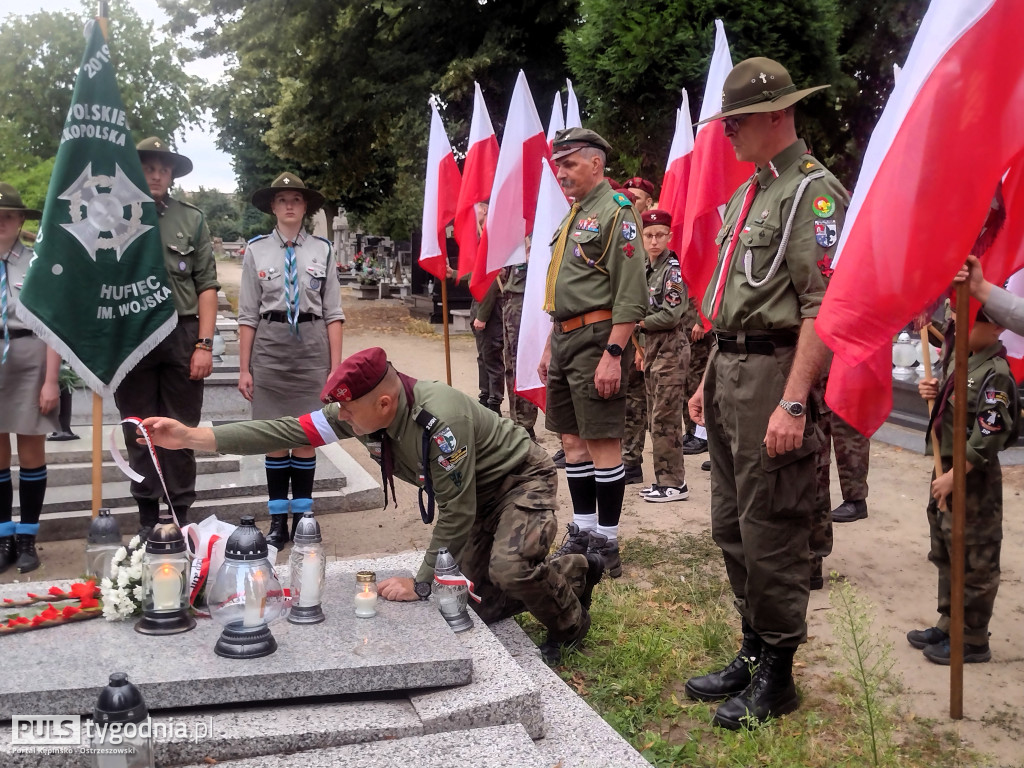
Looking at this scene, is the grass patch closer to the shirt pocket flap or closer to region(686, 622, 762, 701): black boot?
region(686, 622, 762, 701): black boot

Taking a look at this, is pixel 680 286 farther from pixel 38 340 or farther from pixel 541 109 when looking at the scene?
pixel 541 109

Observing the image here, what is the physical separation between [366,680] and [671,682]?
140 centimetres

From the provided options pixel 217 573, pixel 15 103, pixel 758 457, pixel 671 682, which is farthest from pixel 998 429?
pixel 15 103

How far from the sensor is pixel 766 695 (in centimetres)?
337

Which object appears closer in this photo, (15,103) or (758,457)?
(758,457)

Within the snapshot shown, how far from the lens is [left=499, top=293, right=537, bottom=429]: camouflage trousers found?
25.5ft

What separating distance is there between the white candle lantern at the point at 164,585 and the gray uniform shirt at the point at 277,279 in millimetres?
2434

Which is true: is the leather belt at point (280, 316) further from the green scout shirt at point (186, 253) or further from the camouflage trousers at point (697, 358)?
the camouflage trousers at point (697, 358)

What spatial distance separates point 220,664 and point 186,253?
120 inches

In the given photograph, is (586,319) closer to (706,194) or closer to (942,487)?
(706,194)

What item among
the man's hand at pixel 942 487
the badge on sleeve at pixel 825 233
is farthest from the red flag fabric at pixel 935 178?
the man's hand at pixel 942 487

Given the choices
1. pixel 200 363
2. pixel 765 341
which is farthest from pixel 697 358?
pixel 765 341

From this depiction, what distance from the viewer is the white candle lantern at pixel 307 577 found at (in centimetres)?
330

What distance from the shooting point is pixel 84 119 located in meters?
4.61
